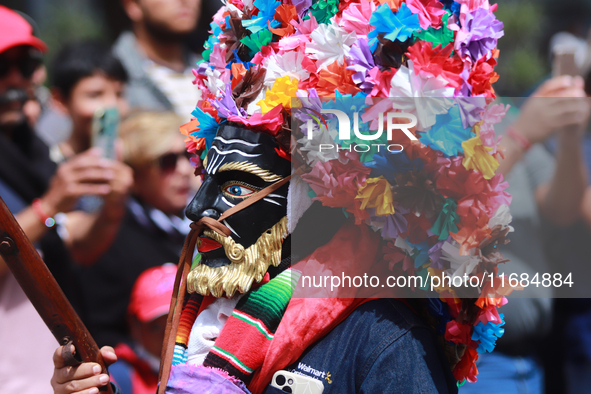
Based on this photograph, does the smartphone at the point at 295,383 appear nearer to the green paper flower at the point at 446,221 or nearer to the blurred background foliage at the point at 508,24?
the green paper flower at the point at 446,221

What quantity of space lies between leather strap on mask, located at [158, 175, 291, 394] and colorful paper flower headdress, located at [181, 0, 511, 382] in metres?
0.17

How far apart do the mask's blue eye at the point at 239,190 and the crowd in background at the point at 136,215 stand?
147cm

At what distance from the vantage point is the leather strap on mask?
1563 millimetres

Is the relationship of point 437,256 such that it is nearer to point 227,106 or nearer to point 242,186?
point 242,186

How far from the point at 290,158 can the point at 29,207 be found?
1.87 m

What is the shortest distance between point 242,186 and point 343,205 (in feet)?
1.01

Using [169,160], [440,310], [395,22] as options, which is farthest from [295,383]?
[169,160]

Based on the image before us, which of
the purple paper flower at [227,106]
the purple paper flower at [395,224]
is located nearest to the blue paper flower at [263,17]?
the purple paper flower at [227,106]

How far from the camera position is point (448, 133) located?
1.45m

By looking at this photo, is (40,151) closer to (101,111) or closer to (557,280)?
(101,111)

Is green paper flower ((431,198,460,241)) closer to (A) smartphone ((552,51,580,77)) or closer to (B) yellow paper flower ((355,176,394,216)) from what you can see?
(B) yellow paper flower ((355,176,394,216))

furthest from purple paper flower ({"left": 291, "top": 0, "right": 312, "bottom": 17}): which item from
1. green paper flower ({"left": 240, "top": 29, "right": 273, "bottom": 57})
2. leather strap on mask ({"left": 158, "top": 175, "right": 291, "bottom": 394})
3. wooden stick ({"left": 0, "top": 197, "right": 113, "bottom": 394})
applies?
wooden stick ({"left": 0, "top": 197, "right": 113, "bottom": 394})

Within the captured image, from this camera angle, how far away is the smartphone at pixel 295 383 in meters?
1.49

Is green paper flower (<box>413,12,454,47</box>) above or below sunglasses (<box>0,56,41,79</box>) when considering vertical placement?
below
